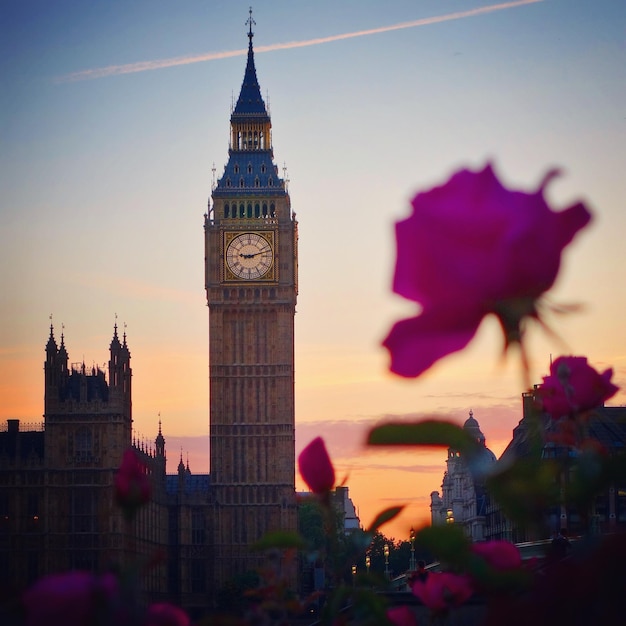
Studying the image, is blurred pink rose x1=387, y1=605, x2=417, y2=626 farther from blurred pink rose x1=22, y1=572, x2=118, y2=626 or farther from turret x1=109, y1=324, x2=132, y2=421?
turret x1=109, y1=324, x2=132, y2=421

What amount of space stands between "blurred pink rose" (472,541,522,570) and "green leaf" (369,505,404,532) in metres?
0.20

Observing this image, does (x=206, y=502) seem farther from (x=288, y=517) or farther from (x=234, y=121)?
(x=234, y=121)

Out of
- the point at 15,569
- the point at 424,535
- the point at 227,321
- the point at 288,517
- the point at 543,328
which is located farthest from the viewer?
the point at 227,321

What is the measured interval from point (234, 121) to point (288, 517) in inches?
912

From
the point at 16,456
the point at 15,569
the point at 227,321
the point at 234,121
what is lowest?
the point at 15,569

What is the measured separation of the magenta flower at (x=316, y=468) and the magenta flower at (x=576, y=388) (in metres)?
0.48

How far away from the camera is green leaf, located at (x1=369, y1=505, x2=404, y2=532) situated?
114 inches

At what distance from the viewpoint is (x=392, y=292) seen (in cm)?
218

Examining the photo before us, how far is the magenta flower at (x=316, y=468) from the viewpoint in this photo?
279 centimetres

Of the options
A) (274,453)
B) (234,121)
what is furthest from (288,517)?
(234,121)

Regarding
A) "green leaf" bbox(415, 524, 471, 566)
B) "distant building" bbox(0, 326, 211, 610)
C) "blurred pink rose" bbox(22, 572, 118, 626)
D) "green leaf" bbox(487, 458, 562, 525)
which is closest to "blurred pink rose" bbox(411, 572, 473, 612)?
"green leaf" bbox(415, 524, 471, 566)

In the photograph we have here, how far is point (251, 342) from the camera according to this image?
239 feet

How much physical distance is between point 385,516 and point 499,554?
32 centimetres

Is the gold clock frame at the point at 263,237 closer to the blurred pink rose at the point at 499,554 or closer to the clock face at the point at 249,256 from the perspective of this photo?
the clock face at the point at 249,256
